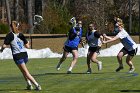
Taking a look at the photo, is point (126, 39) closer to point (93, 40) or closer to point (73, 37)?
point (93, 40)

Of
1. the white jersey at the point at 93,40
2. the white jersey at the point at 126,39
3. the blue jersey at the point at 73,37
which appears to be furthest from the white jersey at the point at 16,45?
the blue jersey at the point at 73,37

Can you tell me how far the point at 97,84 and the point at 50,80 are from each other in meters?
2.28

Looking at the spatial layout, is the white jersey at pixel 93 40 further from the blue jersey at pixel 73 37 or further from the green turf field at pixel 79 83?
the green turf field at pixel 79 83

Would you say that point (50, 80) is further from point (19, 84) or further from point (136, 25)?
point (136, 25)

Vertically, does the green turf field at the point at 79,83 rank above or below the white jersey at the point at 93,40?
below

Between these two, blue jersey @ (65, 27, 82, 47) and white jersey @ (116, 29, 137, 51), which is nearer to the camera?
white jersey @ (116, 29, 137, 51)

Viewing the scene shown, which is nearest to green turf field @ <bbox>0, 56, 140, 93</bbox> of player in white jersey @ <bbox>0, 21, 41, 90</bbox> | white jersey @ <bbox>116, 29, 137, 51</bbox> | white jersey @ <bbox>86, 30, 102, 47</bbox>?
player in white jersey @ <bbox>0, 21, 41, 90</bbox>

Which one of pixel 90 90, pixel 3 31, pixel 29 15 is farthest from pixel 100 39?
pixel 29 15

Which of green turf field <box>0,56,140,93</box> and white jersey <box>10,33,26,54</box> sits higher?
white jersey <box>10,33,26,54</box>

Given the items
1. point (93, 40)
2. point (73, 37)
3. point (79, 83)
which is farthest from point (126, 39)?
point (79, 83)

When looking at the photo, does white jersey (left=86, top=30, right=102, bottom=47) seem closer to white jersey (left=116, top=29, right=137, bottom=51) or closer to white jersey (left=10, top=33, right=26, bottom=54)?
white jersey (left=116, top=29, right=137, bottom=51)

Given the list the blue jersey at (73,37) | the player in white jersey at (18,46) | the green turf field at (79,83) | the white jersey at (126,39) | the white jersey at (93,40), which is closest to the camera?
the player in white jersey at (18,46)

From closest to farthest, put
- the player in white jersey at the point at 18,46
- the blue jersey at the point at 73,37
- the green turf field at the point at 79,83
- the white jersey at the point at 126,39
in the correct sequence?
the player in white jersey at the point at 18,46, the green turf field at the point at 79,83, the white jersey at the point at 126,39, the blue jersey at the point at 73,37

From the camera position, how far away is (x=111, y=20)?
72500 mm
